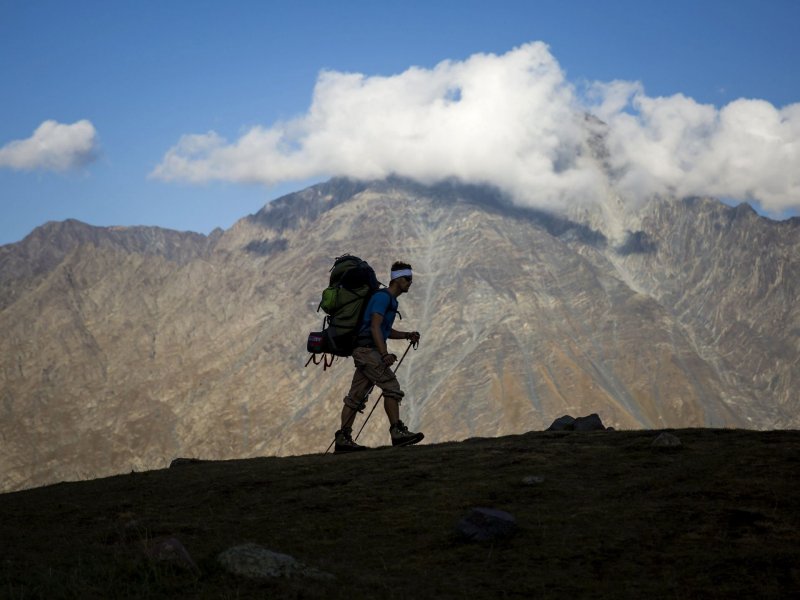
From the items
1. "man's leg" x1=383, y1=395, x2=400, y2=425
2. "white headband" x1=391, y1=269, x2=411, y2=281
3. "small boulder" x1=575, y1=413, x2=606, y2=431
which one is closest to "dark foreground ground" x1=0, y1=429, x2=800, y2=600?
"man's leg" x1=383, y1=395, x2=400, y2=425

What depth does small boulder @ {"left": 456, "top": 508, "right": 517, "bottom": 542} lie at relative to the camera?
1030 centimetres

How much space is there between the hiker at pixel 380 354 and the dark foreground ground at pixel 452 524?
5.88 feet

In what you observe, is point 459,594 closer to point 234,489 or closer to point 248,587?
point 248,587

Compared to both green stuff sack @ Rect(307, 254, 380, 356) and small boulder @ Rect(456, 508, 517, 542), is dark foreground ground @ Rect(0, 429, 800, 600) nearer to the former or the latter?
small boulder @ Rect(456, 508, 517, 542)

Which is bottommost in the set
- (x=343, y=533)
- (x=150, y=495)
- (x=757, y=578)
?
(x=757, y=578)

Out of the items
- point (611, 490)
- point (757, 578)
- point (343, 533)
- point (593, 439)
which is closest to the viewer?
point (757, 578)

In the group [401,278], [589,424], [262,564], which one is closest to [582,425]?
[589,424]

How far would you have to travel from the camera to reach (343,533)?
36.6 ft

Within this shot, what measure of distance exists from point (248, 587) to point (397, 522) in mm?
3017

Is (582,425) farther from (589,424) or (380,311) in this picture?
(380,311)

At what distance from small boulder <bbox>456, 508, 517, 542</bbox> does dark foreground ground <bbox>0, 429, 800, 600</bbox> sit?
0.11 m

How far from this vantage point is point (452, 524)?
11.1 metres

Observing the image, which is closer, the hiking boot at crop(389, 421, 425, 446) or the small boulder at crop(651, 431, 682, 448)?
the small boulder at crop(651, 431, 682, 448)

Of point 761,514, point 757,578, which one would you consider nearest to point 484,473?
point 761,514
